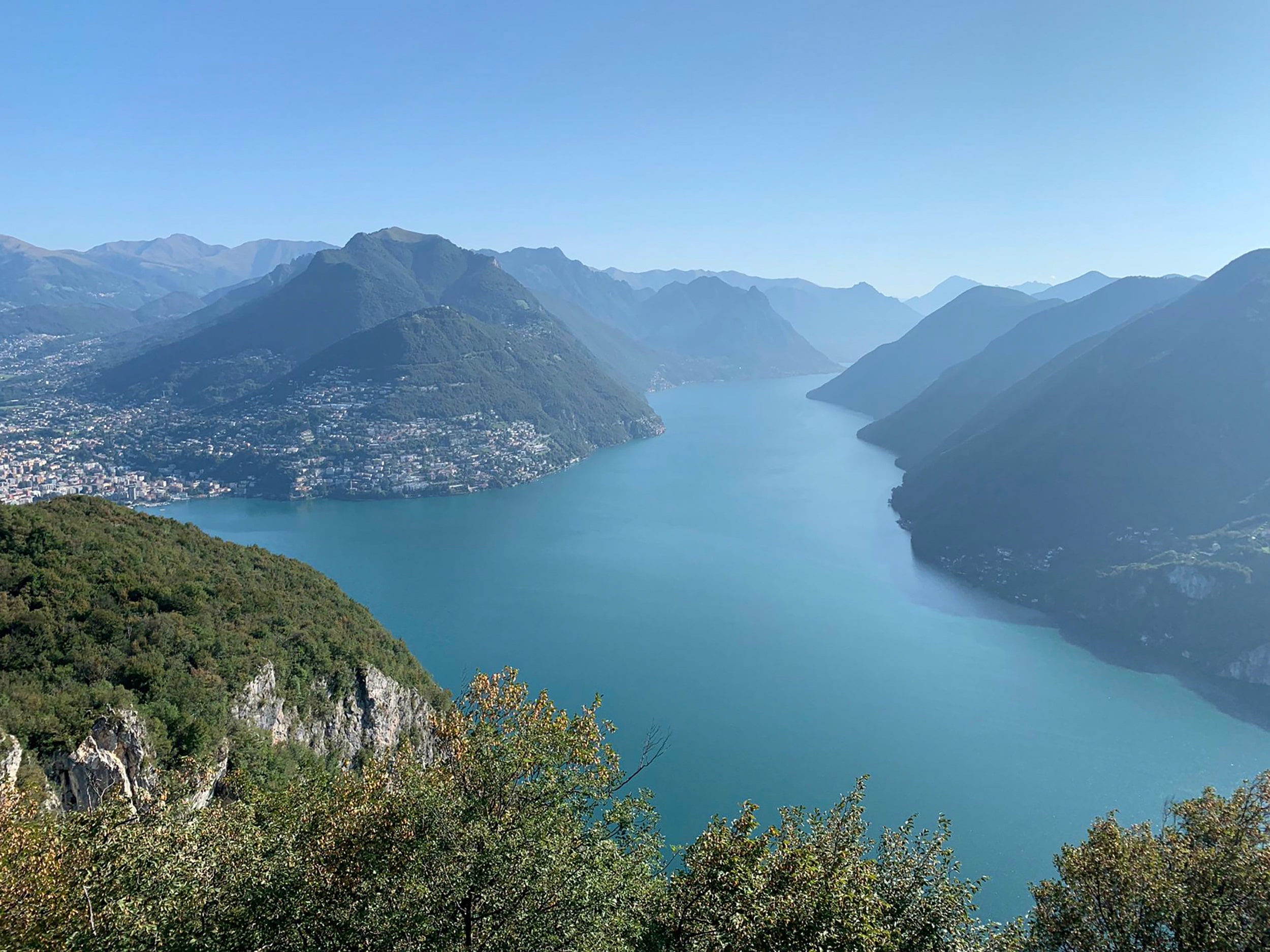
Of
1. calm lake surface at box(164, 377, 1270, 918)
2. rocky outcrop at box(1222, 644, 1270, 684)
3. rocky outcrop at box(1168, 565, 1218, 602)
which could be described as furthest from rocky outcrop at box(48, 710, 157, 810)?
rocky outcrop at box(1168, 565, 1218, 602)

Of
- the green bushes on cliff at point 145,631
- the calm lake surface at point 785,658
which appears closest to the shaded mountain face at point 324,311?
the calm lake surface at point 785,658

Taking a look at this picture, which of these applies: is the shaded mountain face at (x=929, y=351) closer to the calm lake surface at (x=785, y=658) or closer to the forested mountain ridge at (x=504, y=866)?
the calm lake surface at (x=785, y=658)

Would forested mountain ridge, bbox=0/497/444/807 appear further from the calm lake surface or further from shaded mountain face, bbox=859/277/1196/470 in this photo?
shaded mountain face, bbox=859/277/1196/470

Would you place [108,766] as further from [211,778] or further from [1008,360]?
[1008,360]

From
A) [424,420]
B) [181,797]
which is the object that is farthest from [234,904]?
[424,420]

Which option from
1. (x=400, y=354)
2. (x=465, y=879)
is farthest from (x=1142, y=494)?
(x=400, y=354)

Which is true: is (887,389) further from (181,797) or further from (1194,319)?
(181,797)
